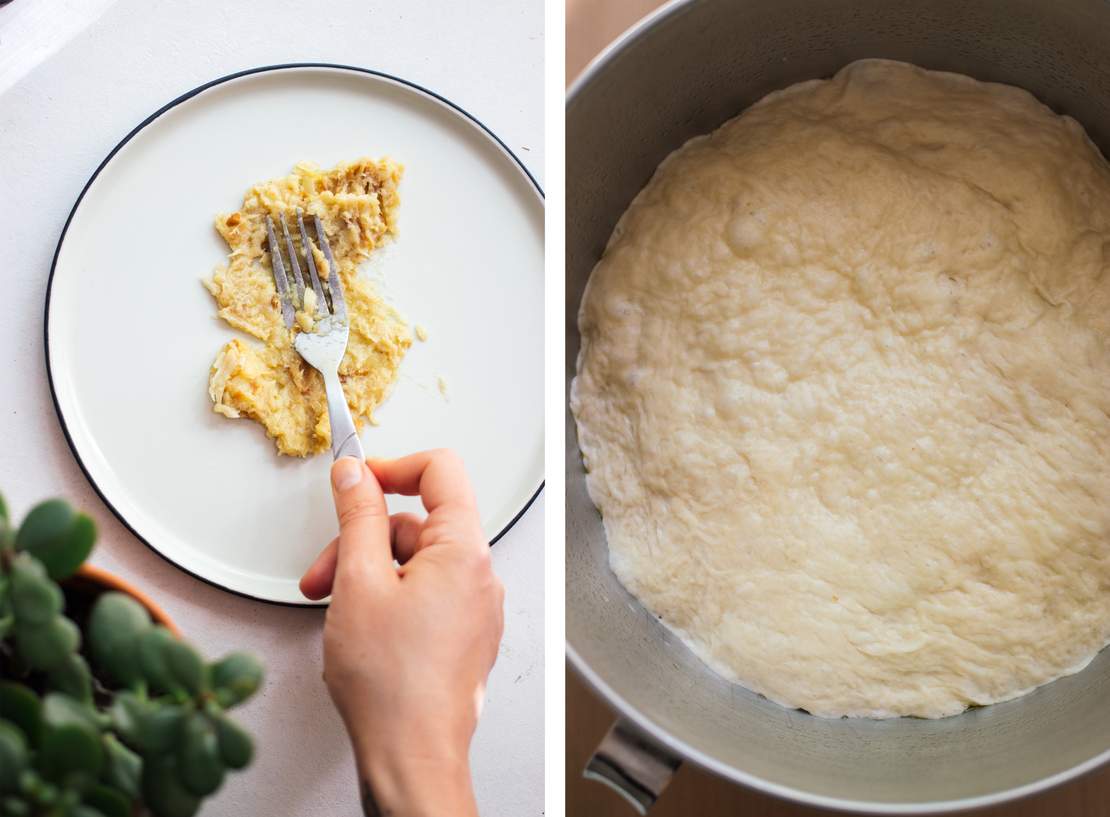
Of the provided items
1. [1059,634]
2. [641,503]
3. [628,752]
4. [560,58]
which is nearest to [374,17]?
[560,58]

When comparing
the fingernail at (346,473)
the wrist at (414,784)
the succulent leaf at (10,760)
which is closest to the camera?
the succulent leaf at (10,760)

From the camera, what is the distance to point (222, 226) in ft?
1.92

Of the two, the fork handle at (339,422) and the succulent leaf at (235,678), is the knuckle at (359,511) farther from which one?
the succulent leaf at (235,678)

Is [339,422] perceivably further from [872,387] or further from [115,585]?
[872,387]

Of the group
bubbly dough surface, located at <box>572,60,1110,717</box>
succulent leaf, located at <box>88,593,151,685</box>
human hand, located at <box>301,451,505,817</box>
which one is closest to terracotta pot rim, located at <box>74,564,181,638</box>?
succulent leaf, located at <box>88,593,151,685</box>

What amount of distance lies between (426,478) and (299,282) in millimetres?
154

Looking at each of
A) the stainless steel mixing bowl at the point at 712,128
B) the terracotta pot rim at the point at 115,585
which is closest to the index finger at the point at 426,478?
the stainless steel mixing bowl at the point at 712,128

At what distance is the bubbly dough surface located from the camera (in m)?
0.65

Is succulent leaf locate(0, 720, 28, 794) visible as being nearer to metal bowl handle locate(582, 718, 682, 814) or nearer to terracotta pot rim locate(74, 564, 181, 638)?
terracotta pot rim locate(74, 564, 181, 638)

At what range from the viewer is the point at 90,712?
0.31 m

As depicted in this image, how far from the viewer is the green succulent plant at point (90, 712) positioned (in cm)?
29

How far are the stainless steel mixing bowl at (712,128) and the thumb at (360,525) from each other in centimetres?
12

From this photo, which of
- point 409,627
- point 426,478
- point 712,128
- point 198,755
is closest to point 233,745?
point 198,755

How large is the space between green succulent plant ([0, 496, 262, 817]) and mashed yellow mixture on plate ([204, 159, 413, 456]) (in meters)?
0.26
